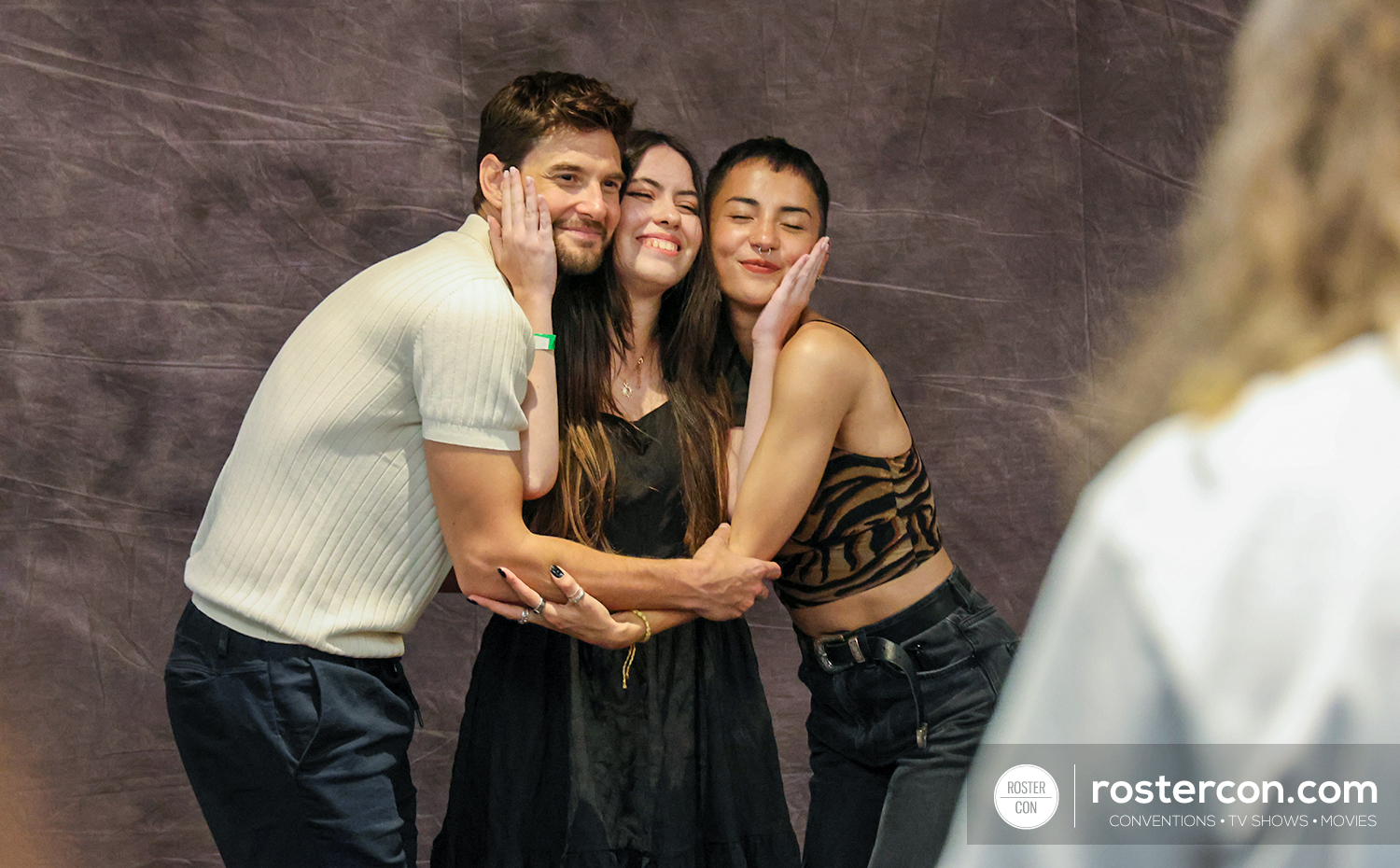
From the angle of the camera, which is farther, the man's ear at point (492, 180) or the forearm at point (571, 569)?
the man's ear at point (492, 180)

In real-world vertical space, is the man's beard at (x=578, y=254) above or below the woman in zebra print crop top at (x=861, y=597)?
above

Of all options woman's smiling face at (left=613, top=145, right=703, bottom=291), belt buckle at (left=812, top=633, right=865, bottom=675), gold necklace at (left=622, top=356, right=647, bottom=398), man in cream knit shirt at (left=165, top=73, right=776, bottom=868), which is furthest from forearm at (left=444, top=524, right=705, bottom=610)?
woman's smiling face at (left=613, top=145, right=703, bottom=291)

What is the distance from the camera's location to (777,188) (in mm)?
2383

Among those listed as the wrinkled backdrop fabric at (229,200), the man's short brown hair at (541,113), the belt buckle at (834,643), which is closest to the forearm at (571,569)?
the belt buckle at (834,643)

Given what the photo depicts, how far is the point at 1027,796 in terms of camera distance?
62cm

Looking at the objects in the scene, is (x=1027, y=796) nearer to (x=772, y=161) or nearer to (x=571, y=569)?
(x=571, y=569)

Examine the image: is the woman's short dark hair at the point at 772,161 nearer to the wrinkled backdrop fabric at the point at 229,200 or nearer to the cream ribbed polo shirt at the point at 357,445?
the cream ribbed polo shirt at the point at 357,445

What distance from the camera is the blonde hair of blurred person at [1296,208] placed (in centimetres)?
57

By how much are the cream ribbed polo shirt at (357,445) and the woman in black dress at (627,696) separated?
302 mm

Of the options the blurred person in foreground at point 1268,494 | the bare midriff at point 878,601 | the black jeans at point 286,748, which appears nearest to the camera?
the blurred person in foreground at point 1268,494

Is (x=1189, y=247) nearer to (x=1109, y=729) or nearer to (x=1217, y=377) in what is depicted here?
(x=1217, y=377)

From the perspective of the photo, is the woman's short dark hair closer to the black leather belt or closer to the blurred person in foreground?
the black leather belt

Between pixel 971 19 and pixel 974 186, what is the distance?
17.4 inches

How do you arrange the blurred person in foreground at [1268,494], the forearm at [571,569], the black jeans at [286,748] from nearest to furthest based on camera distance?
the blurred person in foreground at [1268,494] → the black jeans at [286,748] → the forearm at [571,569]
